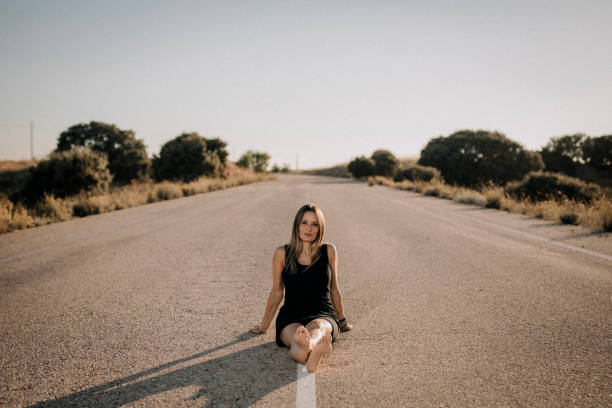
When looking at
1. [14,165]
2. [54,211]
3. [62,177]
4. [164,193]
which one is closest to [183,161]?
[164,193]

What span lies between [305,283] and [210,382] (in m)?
1.11

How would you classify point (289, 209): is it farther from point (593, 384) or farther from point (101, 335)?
point (593, 384)

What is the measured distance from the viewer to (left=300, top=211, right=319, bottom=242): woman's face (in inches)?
121

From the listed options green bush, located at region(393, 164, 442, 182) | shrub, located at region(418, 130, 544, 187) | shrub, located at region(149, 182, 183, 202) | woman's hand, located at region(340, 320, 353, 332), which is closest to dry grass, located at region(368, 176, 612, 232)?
woman's hand, located at region(340, 320, 353, 332)

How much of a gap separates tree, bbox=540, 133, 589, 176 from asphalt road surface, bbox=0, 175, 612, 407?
5458 cm

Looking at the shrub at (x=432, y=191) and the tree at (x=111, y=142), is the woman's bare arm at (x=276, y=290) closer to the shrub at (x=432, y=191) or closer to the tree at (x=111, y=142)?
the shrub at (x=432, y=191)

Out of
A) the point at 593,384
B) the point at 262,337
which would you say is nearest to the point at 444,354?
the point at 593,384

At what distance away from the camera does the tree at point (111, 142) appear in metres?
37.5

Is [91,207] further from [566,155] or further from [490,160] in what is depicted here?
[566,155]

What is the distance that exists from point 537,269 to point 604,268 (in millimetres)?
1027

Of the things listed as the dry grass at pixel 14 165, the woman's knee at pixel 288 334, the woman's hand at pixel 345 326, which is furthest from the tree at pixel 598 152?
the dry grass at pixel 14 165

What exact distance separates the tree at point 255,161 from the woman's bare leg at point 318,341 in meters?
66.8

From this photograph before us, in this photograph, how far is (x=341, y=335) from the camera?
3.20m

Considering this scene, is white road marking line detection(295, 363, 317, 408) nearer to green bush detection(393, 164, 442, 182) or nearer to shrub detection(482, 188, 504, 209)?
shrub detection(482, 188, 504, 209)
